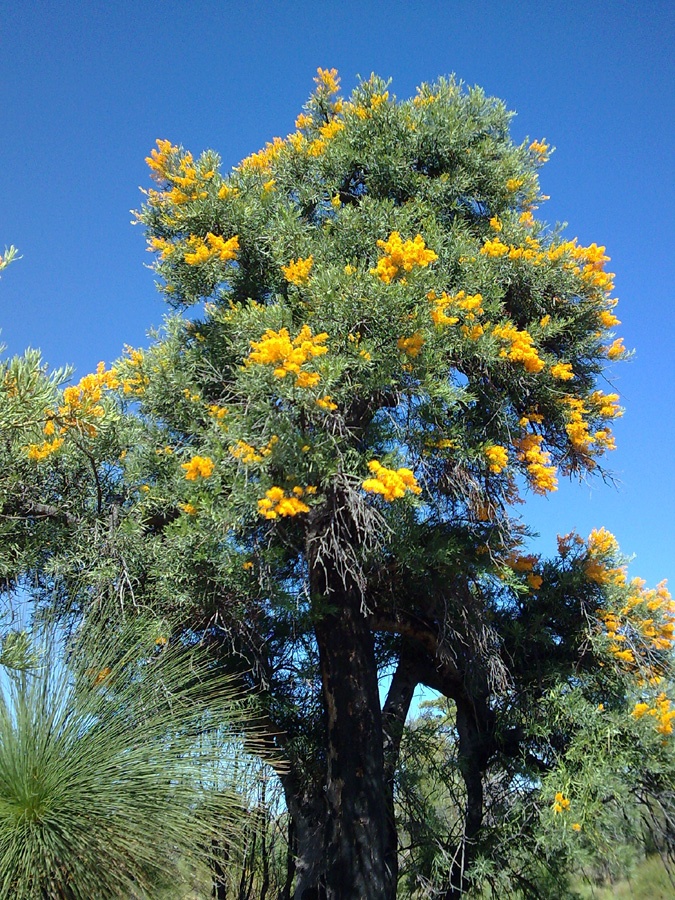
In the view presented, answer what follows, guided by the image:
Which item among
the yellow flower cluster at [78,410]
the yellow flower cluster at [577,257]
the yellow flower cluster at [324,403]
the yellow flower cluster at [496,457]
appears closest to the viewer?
the yellow flower cluster at [78,410]

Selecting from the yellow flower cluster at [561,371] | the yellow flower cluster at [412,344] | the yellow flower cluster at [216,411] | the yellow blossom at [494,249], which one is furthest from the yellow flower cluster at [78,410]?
the yellow flower cluster at [561,371]

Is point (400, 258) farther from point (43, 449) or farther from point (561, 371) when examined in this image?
point (43, 449)

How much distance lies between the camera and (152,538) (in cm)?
554

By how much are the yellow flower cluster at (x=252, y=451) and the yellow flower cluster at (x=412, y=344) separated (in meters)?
1.22

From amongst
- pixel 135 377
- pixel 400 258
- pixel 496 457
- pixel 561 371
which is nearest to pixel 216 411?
pixel 135 377

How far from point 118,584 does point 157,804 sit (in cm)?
211

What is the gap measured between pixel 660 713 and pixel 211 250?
596 centimetres

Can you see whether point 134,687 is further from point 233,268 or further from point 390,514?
point 233,268

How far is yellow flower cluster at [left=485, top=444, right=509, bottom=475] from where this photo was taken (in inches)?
204

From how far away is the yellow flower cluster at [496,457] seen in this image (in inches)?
204

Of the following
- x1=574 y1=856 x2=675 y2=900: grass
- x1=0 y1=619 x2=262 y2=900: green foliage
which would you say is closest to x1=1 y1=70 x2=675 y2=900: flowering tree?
x1=0 y1=619 x2=262 y2=900: green foliage

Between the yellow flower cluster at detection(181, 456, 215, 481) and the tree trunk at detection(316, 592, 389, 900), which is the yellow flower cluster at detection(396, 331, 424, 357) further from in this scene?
the tree trunk at detection(316, 592, 389, 900)

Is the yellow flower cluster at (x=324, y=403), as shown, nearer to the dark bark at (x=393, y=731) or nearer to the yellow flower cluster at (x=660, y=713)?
the dark bark at (x=393, y=731)

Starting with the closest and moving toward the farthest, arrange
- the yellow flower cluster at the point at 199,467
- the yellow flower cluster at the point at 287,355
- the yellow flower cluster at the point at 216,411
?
the yellow flower cluster at the point at 287,355 < the yellow flower cluster at the point at 199,467 < the yellow flower cluster at the point at 216,411
